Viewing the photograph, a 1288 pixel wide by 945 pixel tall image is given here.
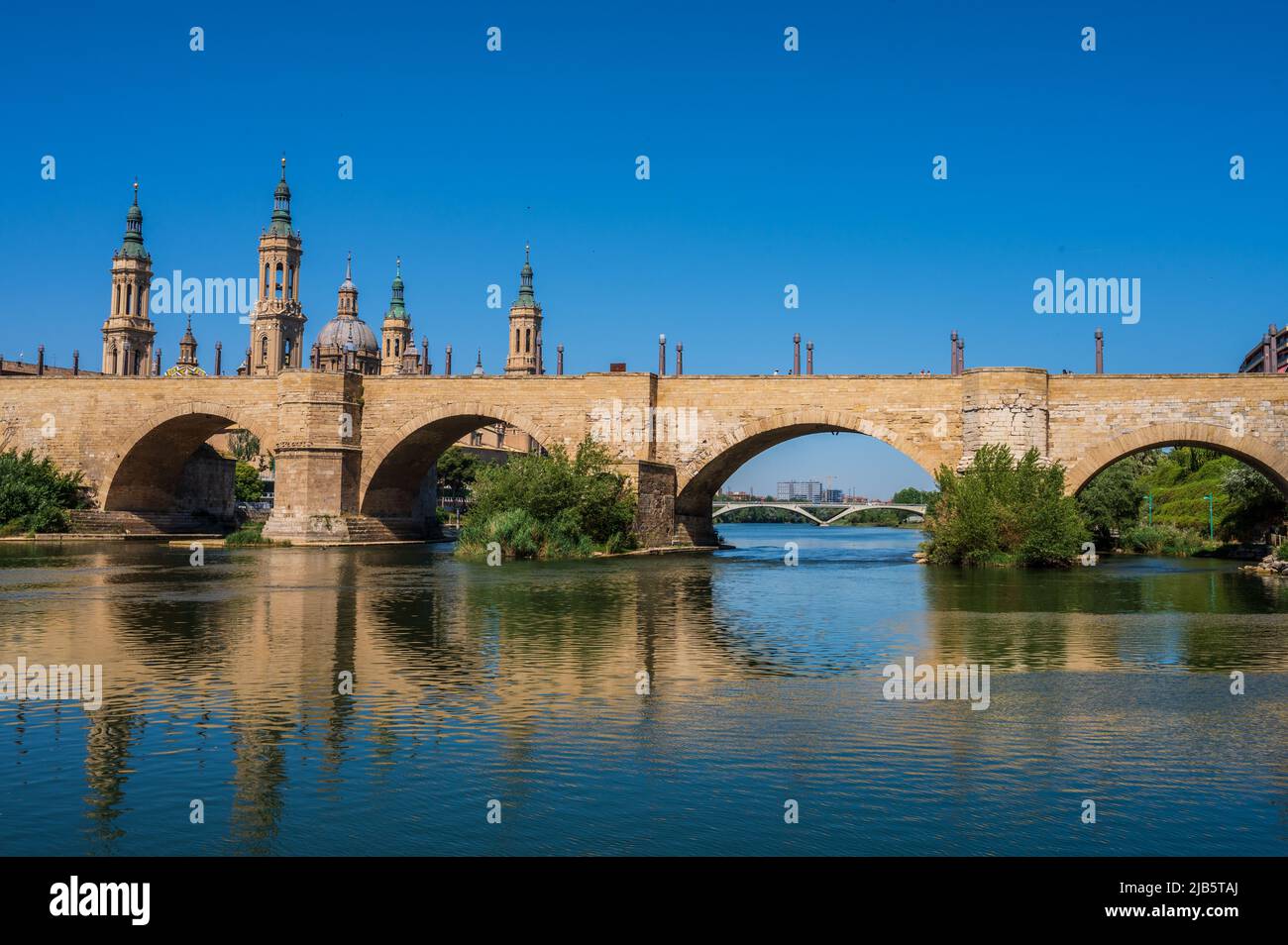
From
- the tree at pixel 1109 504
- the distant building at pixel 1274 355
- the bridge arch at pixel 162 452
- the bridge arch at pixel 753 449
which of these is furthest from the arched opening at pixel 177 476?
the distant building at pixel 1274 355

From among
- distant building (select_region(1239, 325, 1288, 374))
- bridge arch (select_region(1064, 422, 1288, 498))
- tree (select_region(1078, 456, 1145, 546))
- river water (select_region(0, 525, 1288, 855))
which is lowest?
river water (select_region(0, 525, 1288, 855))

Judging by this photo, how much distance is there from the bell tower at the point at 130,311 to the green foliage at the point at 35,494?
191 feet

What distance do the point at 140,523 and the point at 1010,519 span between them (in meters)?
37.5

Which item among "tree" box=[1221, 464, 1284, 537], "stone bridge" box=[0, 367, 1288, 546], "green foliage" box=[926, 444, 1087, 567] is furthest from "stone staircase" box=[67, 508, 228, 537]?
"tree" box=[1221, 464, 1284, 537]

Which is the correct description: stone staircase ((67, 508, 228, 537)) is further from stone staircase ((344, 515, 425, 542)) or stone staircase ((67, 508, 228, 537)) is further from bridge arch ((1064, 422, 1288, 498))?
bridge arch ((1064, 422, 1288, 498))

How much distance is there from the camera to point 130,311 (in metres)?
106

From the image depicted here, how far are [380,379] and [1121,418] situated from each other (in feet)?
89.5

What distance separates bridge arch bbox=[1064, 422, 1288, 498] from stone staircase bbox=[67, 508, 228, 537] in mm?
38428

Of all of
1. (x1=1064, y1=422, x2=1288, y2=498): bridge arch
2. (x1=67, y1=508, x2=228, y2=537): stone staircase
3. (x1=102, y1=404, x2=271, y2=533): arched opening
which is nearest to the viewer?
(x1=1064, y1=422, x2=1288, y2=498): bridge arch

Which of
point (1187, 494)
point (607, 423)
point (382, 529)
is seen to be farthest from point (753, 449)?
point (1187, 494)

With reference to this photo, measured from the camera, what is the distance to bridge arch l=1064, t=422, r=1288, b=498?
123 feet

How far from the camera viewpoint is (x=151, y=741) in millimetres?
8672

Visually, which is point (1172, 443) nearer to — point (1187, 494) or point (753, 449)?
point (753, 449)

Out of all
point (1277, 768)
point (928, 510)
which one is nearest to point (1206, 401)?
point (928, 510)
